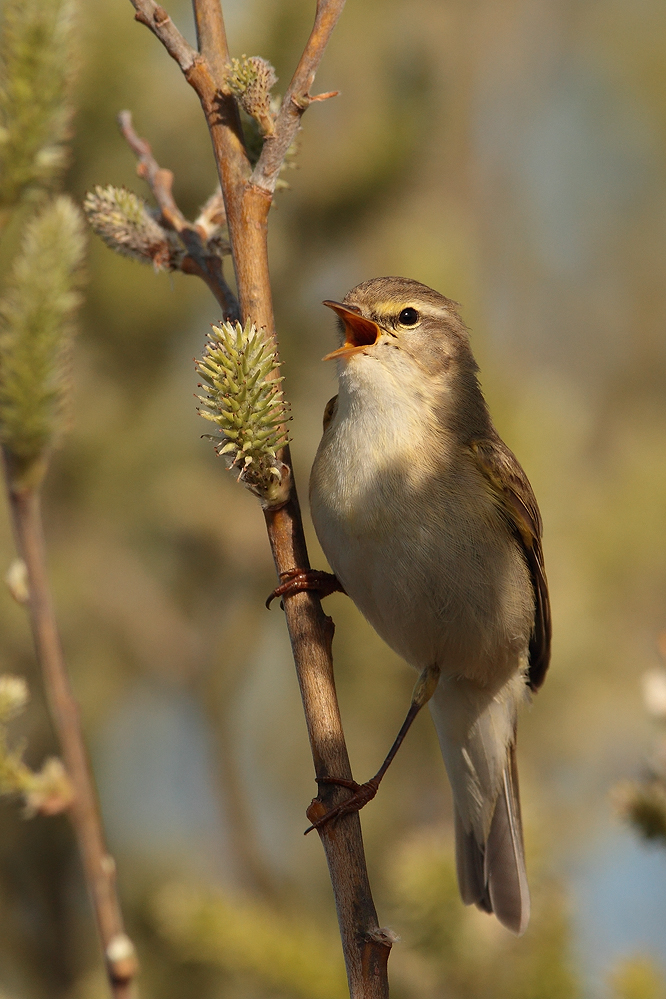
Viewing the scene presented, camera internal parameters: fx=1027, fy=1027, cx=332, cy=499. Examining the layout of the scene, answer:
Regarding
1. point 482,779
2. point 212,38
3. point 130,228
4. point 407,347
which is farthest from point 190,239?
point 482,779

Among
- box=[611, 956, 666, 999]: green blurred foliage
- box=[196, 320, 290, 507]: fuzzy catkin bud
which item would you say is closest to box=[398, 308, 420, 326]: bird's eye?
box=[196, 320, 290, 507]: fuzzy catkin bud

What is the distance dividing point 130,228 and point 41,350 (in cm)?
74

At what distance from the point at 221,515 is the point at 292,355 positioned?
27.8 inches

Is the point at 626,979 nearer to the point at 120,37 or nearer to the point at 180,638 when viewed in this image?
the point at 180,638

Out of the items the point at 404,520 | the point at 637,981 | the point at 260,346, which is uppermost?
the point at 404,520

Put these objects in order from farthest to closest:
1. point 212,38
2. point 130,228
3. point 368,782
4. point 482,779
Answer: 1. point 482,779
2. point 368,782
3. point 130,228
4. point 212,38

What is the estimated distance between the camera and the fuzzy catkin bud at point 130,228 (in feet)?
6.82

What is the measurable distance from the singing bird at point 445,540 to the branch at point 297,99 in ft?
2.91

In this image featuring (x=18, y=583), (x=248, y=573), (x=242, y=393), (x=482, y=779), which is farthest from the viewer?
(x=248, y=573)

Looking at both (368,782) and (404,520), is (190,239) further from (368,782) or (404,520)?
(368,782)

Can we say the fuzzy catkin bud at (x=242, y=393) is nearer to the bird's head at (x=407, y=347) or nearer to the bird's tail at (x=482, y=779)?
the bird's head at (x=407, y=347)

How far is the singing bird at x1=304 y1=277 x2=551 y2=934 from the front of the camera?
2.85 metres

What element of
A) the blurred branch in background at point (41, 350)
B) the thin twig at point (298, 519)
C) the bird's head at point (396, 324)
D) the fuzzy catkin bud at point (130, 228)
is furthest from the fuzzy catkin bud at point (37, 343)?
the bird's head at point (396, 324)

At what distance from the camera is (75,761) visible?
1.35 m
